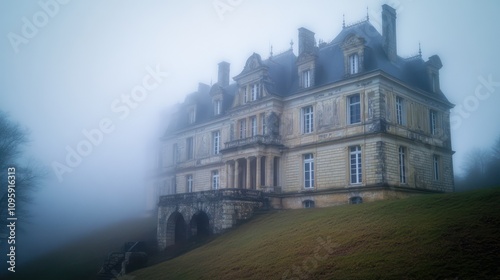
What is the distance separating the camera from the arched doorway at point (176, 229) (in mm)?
30198

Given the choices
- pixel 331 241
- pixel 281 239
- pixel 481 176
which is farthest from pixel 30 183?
pixel 481 176

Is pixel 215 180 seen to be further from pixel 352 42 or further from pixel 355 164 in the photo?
pixel 352 42

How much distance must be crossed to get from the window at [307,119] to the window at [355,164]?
3.94m

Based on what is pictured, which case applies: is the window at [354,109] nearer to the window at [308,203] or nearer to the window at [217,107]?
the window at [308,203]

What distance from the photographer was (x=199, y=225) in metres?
30.8

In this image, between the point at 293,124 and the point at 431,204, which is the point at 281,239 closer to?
the point at 431,204

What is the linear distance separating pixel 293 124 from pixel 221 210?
904 cm

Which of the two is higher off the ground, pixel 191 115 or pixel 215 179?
pixel 191 115

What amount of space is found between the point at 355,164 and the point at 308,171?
4038mm

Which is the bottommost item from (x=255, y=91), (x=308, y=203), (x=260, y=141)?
(x=308, y=203)

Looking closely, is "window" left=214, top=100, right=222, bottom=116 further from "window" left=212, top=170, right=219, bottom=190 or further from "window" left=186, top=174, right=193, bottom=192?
"window" left=186, top=174, right=193, bottom=192

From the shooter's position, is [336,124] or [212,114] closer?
[336,124]

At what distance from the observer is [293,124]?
31.7 meters

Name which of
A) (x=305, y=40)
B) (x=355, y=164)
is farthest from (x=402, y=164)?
(x=305, y=40)
